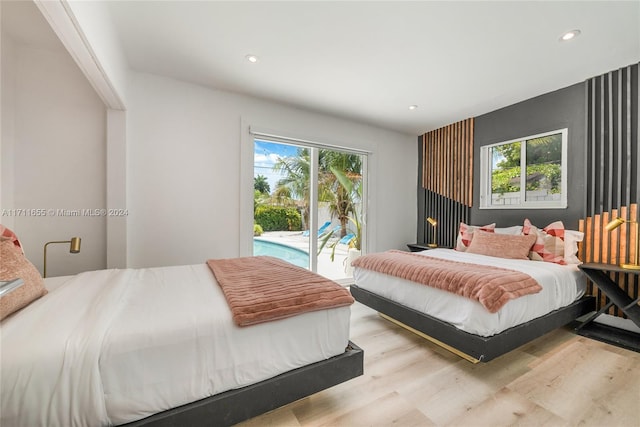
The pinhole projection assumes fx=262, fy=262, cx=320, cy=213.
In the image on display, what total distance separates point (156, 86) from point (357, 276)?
294 centimetres

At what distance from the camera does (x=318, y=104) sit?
342cm

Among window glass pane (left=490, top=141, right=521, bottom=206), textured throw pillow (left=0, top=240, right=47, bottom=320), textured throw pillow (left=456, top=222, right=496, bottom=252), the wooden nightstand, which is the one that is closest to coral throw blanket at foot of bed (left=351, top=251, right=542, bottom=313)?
the wooden nightstand

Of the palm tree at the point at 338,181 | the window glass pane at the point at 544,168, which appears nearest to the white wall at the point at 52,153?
the palm tree at the point at 338,181

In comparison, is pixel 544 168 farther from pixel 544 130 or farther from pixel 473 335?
pixel 473 335

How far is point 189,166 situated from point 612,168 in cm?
435

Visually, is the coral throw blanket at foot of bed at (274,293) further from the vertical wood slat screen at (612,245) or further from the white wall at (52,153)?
the vertical wood slat screen at (612,245)

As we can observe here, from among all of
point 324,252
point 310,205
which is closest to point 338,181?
point 310,205

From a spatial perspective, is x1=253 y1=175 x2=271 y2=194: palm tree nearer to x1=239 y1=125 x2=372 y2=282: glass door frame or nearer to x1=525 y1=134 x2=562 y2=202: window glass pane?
x1=239 y1=125 x2=372 y2=282: glass door frame

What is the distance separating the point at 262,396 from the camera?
1.24 meters

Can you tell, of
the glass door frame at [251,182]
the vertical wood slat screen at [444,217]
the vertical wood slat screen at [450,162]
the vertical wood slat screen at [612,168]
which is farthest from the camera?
the vertical wood slat screen at [444,217]

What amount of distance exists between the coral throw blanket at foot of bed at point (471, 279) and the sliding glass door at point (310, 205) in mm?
1592

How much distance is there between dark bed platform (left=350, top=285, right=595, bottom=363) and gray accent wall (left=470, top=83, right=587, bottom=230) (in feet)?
3.29

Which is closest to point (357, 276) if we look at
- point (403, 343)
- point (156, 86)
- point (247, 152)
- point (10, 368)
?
point (403, 343)

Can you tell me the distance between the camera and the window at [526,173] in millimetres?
3045
